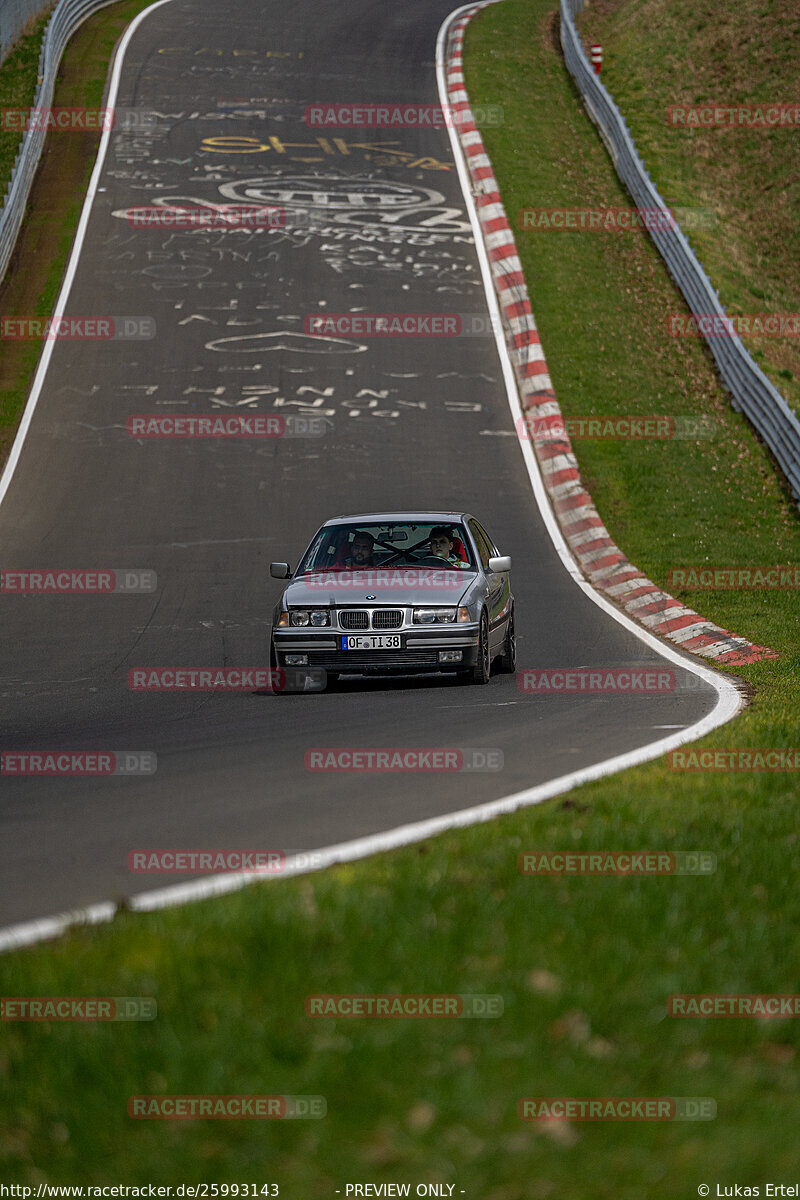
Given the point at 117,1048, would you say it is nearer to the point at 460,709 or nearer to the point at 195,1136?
the point at 195,1136

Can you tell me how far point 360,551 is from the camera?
42.1 feet

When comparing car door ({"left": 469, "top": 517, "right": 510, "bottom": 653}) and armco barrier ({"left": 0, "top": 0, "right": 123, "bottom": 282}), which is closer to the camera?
car door ({"left": 469, "top": 517, "right": 510, "bottom": 653})

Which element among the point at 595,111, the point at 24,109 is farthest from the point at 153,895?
the point at 595,111

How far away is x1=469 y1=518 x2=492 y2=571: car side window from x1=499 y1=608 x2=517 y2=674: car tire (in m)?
0.62

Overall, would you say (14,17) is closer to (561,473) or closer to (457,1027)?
(561,473)

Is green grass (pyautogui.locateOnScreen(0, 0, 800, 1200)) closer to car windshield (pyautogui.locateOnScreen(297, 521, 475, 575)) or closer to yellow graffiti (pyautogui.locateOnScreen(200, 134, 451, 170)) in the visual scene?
car windshield (pyautogui.locateOnScreen(297, 521, 475, 575))

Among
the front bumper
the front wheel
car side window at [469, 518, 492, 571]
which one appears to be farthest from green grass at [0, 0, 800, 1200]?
car side window at [469, 518, 492, 571]

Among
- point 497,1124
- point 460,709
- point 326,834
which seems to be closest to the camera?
point 497,1124

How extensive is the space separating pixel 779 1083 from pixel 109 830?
12.2ft

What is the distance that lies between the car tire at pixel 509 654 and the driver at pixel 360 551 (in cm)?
155

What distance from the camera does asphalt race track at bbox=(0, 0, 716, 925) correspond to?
733 cm

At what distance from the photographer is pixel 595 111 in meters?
37.4

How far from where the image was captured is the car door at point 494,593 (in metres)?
12.4

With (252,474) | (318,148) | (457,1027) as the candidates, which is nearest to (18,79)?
(318,148)
